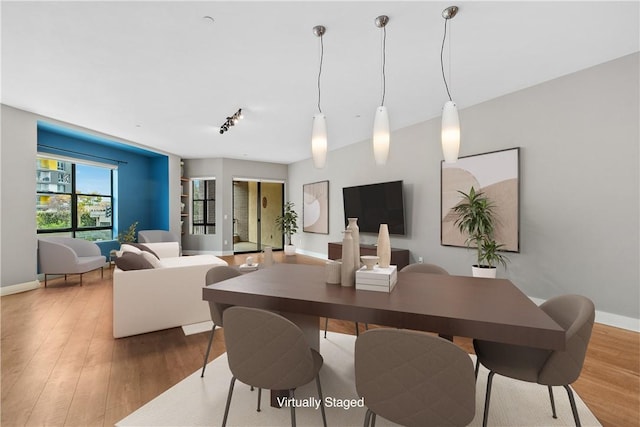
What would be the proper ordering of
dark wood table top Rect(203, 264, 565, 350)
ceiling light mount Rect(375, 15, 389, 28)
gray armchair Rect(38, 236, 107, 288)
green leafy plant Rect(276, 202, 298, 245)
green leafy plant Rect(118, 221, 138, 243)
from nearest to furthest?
1. dark wood table top Rect(203, 264, 565, 350)
2. ceiling light mount Rect(375, 15, 389, 28)
3. gray armchair Rect(38, 236, 107, 288)
4. green leafy plant Rect(118, 221, 138, 243)
5. green leafy plant Rect(276, 202, 298, 245)

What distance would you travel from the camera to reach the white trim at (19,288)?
4238 mm

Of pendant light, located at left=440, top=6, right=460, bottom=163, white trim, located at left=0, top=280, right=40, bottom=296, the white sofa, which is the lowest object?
white trim, located at left=0, top=280, right=40, bottom=296

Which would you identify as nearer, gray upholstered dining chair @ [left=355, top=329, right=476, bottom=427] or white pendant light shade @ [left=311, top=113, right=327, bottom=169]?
gray upholstered dining chair @ [left=355, top=329, right=476, bottom=427]

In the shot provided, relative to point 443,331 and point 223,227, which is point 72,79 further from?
point 223,227

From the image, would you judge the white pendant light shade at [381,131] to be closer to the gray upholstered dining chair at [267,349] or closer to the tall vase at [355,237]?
the tall vase at [355,237]

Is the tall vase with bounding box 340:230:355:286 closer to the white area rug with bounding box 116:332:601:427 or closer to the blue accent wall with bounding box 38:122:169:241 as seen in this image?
the white area rug with bounding box 116:332:601:427

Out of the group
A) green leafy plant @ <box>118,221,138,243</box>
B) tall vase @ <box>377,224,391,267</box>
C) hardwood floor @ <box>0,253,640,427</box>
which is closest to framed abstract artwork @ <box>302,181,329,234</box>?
green leafy plant @ <box>118,221,138,243</box>

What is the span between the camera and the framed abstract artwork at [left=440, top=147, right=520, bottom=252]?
3748mm

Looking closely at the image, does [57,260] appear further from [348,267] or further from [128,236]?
[348,267]

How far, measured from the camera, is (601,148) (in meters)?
3.11

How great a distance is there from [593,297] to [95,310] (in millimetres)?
5621

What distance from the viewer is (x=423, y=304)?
146cm

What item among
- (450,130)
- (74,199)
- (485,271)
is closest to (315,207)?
(485,271)

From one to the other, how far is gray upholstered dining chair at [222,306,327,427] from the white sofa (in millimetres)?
1989
